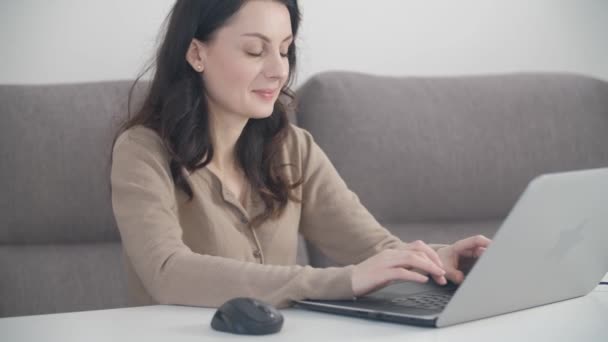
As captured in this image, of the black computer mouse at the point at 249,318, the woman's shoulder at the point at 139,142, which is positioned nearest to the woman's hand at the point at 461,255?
the black computer mouse at the point at 249,318

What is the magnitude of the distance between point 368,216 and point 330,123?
0.50 meters

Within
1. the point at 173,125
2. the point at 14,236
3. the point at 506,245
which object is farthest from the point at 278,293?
the point at 14,236

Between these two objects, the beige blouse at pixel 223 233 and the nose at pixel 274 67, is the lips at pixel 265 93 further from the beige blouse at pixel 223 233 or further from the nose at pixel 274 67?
the beige blouse at pixel 223 233

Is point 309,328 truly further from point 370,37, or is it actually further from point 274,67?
point 370,37

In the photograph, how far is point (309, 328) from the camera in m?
1.10

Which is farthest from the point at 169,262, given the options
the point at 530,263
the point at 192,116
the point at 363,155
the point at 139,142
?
the point at 363,155

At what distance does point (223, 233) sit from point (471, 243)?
1.59ft

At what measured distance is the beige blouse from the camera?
127cm

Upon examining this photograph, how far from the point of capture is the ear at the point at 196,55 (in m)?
1.72

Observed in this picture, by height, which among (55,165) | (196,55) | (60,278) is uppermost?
(196,55)

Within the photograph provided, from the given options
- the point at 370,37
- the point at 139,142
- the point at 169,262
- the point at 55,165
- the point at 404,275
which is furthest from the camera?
the point at 370,37

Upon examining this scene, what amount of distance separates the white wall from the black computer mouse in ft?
4.61

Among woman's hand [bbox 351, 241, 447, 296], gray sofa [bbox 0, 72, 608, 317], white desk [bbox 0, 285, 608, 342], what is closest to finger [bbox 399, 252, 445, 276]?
woman's hand [bbox 351, 241, 447, 296]

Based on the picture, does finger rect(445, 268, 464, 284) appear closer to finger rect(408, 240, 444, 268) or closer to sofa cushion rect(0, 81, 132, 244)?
finger rect(408, 240, 444, 268)
